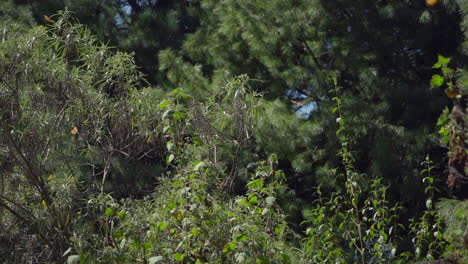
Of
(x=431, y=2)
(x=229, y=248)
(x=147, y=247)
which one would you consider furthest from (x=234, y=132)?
(x=431, y=2)

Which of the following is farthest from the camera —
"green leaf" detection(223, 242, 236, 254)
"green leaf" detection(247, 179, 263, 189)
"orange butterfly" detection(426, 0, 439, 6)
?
"orange butterfly" detection(426, 0, 439, 6)

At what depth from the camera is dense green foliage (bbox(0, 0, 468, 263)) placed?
145 inches

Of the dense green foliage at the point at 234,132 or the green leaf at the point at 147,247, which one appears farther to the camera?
the dense green foliage at the point at 234,132

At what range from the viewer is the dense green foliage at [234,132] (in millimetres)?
3695

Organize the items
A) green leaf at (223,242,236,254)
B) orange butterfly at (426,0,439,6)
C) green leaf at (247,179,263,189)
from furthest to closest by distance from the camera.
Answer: orange butterfly at (426,0,439,6), green leaf at (247,179,263,189), green leaf at (223,242,236,254)

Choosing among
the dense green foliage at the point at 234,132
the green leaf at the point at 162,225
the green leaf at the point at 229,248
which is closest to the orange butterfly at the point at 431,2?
the dense green foliage at the point at 234,132

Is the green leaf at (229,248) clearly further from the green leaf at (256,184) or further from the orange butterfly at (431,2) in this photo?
the orange butterfly at (431,2)

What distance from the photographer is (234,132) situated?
4367 mm

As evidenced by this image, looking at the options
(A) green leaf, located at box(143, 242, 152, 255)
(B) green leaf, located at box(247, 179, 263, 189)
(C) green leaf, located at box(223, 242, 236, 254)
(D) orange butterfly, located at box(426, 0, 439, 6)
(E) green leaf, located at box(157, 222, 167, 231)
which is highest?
(E) green leaf, located at box(157, 222, 167, 231)

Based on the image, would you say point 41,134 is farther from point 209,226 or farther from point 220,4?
point 220,4

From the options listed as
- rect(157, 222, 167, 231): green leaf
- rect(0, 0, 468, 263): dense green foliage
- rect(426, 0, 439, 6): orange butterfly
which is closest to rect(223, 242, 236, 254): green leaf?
rect(0, 0, 468, 263): dense green foliage

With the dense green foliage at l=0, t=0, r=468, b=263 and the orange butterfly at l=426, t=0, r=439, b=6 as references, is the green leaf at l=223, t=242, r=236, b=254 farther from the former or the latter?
the orange butterfly at l=426, t=0, r=439, b=6

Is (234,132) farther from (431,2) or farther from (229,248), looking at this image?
(431,2)

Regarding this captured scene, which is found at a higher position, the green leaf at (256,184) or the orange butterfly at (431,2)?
the green leaf at (256,184)
